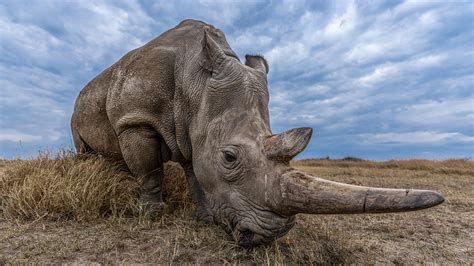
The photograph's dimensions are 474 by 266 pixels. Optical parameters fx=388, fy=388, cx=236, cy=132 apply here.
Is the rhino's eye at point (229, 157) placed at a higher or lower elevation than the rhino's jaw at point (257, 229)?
higher

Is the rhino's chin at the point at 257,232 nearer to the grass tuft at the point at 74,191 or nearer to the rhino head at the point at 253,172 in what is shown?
the rhino head at the point at 253,172

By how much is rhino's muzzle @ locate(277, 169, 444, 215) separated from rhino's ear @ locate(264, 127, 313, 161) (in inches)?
5.1

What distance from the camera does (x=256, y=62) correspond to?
403 centimetres

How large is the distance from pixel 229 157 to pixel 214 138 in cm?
28

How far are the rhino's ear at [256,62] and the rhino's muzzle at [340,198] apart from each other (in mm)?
1581

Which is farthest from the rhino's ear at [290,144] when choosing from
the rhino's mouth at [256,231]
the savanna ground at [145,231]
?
the savanna ground at [145,231]

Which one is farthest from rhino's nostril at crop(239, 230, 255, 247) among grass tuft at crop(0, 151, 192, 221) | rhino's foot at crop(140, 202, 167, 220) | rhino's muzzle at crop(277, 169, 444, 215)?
grass tuft at crop(0, 151, 192, 221)

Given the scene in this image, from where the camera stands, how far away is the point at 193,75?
375 cm

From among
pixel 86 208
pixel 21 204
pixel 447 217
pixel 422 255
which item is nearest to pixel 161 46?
pixel 86 208

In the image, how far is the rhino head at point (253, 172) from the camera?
2.30m

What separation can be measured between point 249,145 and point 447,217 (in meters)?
4.23

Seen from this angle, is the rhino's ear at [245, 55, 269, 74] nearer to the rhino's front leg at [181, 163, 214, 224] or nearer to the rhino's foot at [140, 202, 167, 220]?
the rhino's front leg at [181, 163, 214, 224]

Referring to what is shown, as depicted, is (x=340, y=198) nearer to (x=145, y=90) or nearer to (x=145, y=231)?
(x=145, y=231)

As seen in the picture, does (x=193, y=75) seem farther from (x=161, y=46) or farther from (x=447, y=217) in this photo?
(x=447, y=217)
